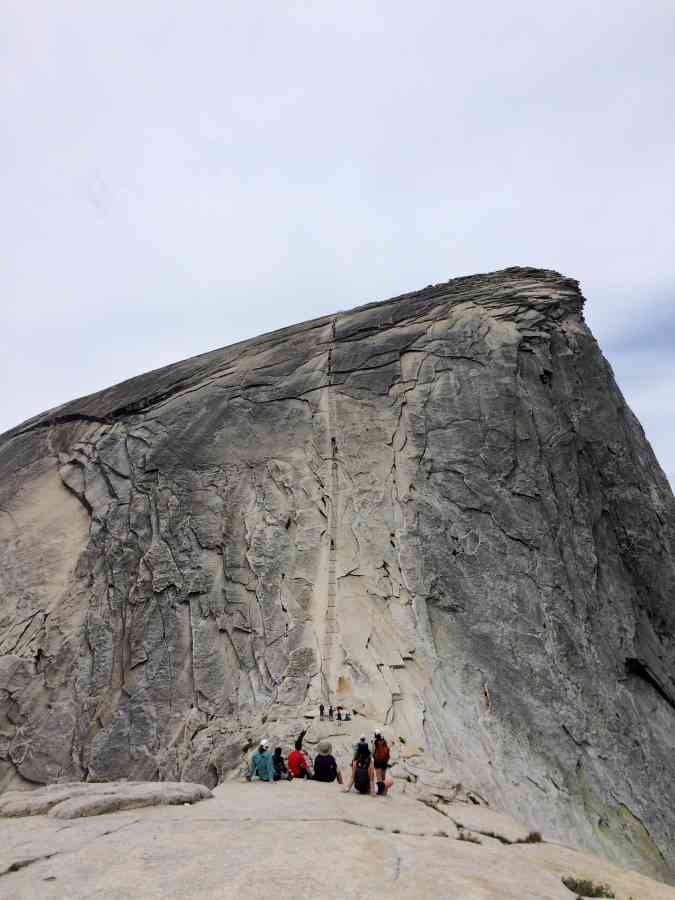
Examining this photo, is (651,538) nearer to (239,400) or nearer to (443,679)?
(443,679)

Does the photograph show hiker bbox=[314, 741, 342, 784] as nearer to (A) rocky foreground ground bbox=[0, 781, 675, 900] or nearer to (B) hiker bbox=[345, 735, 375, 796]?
(A) rocky foreground ground bbox=[0, 781, 675, 900]

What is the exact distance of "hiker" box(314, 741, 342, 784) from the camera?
1500 cm

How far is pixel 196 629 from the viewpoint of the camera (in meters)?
22.8

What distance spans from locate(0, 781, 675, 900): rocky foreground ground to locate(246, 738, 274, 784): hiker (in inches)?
40.0

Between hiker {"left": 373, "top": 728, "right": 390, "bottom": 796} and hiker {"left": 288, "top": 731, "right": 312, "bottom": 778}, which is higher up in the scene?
hiker {"left": 373, "top": 728, "right": 390, "bottom": 796}

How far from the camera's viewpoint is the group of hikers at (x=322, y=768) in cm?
1387

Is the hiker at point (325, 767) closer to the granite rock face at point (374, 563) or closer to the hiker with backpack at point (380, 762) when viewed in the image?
the hiker with backpack at point (380, 762)

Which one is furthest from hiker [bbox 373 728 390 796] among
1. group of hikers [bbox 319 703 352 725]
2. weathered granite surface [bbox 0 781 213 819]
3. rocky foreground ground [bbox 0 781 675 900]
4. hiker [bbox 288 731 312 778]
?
group of hikers [bbox 319 703 352 725]

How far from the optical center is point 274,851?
9398 mm

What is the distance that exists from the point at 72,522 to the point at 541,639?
47.7 feet

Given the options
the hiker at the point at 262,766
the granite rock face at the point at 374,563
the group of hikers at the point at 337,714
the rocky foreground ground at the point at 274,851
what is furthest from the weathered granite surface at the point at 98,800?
the group of hikers at the point at 337,714

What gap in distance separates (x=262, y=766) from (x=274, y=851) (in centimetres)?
584

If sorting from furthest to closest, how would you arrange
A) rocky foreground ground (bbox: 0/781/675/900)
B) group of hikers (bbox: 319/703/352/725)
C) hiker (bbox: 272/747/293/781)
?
group of hikers (bbox: 319/703/352/725) < hiker (bbox: 272/747/293/781) < rocky foreground ground (bbox: 0/781/675/900)

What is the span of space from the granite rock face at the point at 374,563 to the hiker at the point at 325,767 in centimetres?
245
